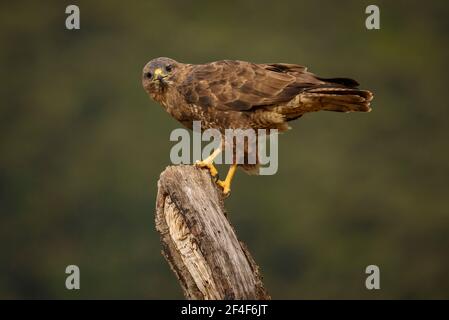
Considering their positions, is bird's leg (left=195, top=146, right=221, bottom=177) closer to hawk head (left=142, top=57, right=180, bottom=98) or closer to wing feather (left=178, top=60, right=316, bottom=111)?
wing feather (left=178, top=60, right=316, bottom=111)

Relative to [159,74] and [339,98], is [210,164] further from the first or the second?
[339,98]

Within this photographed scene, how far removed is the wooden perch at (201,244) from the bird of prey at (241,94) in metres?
0.59

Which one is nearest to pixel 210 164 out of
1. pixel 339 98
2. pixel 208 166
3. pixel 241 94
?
pixel 208 166

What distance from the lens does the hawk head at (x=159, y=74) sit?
554 cm

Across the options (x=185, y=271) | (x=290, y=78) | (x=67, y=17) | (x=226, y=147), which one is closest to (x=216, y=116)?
(x=226, y=147)

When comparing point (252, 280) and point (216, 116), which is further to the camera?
point (216, 116)

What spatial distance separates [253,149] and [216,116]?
41 centimetres

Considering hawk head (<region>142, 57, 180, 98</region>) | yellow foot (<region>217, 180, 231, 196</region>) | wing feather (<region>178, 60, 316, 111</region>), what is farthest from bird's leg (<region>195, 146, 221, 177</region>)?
hawk head (<region>142, 57, 180, 98</region>)

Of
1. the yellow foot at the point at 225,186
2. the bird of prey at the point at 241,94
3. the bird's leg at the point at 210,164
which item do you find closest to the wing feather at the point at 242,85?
the bird of prey at the point at 241,94

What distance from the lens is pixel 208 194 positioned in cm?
456

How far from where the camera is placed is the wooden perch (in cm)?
415

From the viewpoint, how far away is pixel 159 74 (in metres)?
5.54

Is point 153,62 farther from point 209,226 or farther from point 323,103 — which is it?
point 209,226

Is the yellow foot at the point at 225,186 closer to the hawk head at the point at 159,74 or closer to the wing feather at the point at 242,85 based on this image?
the wing feather at the point at 242,85
